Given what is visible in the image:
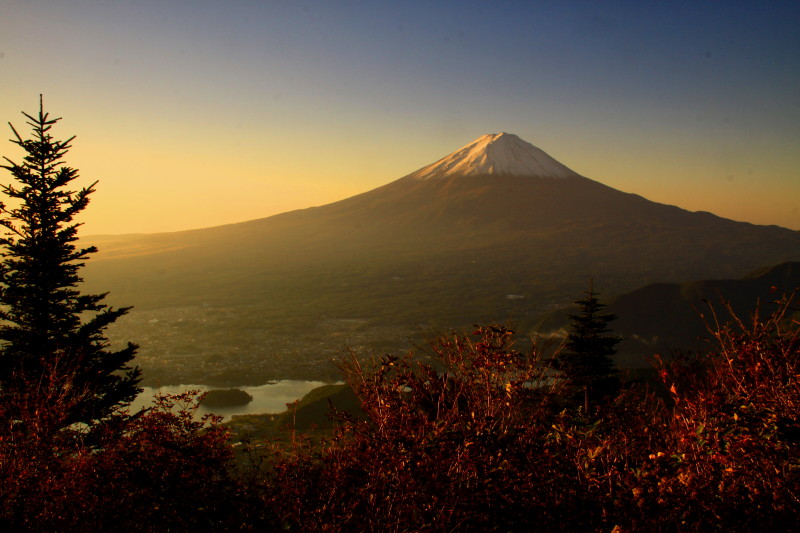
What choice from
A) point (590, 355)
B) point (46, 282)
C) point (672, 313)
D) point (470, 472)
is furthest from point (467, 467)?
point (672, 313)

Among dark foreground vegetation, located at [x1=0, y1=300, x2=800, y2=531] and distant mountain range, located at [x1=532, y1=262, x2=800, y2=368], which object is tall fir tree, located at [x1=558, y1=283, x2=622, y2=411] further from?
distant mountain range, located at [x1=532, y1=262, x2=800, y2=368]

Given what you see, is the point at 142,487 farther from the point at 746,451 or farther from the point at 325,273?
the point at 325,273

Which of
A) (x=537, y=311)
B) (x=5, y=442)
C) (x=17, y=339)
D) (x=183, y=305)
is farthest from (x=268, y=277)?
(x=5, y=442)

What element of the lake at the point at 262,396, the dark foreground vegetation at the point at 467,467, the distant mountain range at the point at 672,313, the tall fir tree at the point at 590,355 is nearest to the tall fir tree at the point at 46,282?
the dark foreground vegetation at the point at 467,467

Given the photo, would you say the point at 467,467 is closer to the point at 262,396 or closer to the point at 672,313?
the point at 262,396

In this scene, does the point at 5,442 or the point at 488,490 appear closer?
the point at 488,490

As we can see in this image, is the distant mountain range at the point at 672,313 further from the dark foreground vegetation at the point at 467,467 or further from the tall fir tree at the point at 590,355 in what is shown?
the dark foreground vegetation at the point at 467,467

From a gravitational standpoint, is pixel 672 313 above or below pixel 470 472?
below

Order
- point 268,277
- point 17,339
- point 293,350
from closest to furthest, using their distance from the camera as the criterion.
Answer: point 17,339 → point 293,350 → point 268,277
